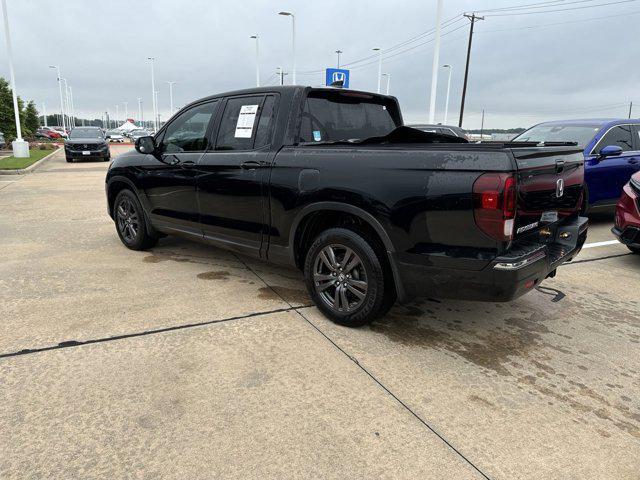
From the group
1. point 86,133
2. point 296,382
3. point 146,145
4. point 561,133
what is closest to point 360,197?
point 296,382

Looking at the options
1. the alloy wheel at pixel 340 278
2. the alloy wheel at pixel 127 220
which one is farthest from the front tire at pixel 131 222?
the alloy wheel at pixel 340 278

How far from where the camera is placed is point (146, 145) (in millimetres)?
5125

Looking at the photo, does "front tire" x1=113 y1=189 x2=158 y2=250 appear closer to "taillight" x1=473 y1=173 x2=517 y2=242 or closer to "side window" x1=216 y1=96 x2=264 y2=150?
"side window" x1=216 y1=96 x2=264 y2=150

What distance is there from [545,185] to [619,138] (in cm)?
560

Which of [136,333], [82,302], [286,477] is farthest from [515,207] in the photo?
[82,302]

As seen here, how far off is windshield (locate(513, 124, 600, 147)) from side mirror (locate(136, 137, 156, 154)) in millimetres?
5696

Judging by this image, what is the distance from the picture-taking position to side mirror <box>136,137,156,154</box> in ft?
16.7

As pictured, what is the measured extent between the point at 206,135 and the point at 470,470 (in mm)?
3714

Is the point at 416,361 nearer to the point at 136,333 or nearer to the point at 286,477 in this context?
the point at 286,477

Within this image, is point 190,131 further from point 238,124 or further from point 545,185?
point 545,185

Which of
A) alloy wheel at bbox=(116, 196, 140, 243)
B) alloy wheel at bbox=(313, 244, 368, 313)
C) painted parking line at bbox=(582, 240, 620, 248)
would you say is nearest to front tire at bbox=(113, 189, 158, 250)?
alloy wheel at bbox=(116, 196, 140, 243)

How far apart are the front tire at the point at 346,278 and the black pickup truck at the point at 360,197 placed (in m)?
0.01

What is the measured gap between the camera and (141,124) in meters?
110

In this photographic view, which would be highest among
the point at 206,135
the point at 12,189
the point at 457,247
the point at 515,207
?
the point at 206,135
